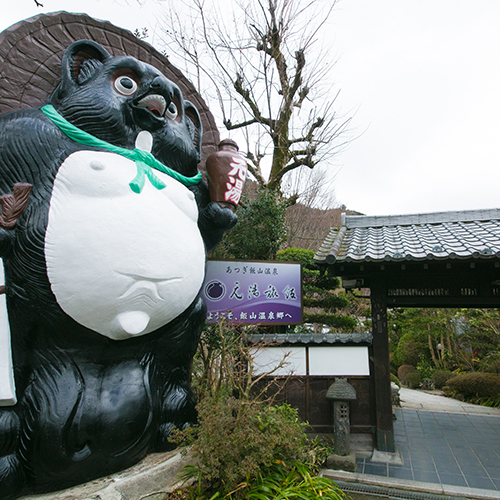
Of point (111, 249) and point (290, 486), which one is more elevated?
point (111, 249)

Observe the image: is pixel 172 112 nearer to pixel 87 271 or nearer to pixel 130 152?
pixel 130 152

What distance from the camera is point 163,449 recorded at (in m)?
3.74

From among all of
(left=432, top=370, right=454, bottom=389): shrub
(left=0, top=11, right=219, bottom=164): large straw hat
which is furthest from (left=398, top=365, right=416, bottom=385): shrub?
(left=0, top=11, right=219, bottom=164): large straw hat

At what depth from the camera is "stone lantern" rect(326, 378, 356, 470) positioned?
515 centimetres

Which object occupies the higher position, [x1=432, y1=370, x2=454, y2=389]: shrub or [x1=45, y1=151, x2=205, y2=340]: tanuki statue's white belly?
[x1=45, y1=151, x2=205, y2=340]: tanuki statue's white belly

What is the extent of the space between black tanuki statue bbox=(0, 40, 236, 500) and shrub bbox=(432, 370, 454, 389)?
12.8 m

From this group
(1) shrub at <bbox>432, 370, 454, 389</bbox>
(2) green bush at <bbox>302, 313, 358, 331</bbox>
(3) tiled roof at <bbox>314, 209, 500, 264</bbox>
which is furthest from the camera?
(1) shrub at <bbox>432, 370, 454, 389</bbox>

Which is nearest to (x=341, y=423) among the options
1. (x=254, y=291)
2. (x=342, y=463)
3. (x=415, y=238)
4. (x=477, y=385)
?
(x=342, y=463)

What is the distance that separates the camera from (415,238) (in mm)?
6496

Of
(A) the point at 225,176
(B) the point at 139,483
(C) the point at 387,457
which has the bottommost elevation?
(C) the point at 387,457

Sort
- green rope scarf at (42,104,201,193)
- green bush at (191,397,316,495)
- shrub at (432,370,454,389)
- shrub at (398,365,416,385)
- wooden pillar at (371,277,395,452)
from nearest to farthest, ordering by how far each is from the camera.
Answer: green bush at (191,397,316,495) → green rope scarf at (42,104,201,193) → wooden pillar at (371,277,395,452) → shrub at (432,370,454,389) → shrub at (398,365,416,385)

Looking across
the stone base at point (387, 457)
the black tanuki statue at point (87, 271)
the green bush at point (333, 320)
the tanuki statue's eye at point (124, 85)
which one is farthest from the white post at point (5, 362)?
the green bush at point (333, 320)

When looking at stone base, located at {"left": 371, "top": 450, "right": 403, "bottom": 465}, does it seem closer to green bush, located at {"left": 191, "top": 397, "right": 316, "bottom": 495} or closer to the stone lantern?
the stone lantern

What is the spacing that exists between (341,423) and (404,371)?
11.5 m
